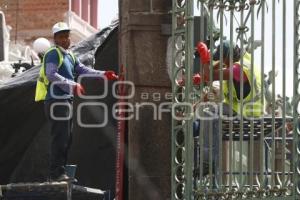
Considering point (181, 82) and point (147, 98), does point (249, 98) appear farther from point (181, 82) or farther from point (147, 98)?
point (147, 98)

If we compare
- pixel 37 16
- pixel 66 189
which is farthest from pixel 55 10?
pixel 66 189

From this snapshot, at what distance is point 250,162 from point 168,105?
96cm

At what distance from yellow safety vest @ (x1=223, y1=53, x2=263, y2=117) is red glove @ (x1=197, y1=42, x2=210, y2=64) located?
338 mm

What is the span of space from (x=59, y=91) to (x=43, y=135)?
1.60m

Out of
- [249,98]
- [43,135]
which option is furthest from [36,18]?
[249,98]

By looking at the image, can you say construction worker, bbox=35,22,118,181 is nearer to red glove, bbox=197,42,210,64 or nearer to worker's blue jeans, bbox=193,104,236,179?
worker's blue jeans, bbox=193,104,236,179

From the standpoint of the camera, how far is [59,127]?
950 cm

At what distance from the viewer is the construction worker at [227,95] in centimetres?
762

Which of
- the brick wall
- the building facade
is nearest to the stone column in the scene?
the building facade

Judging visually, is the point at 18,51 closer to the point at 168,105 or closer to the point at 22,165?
the point at 22,165

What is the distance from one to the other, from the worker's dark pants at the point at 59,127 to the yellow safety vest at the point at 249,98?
6.06 feet

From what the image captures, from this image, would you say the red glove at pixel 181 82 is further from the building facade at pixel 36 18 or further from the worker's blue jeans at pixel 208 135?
the building facade at pixel 36 18

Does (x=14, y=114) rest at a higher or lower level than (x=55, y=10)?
lower

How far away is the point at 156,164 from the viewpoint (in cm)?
806
